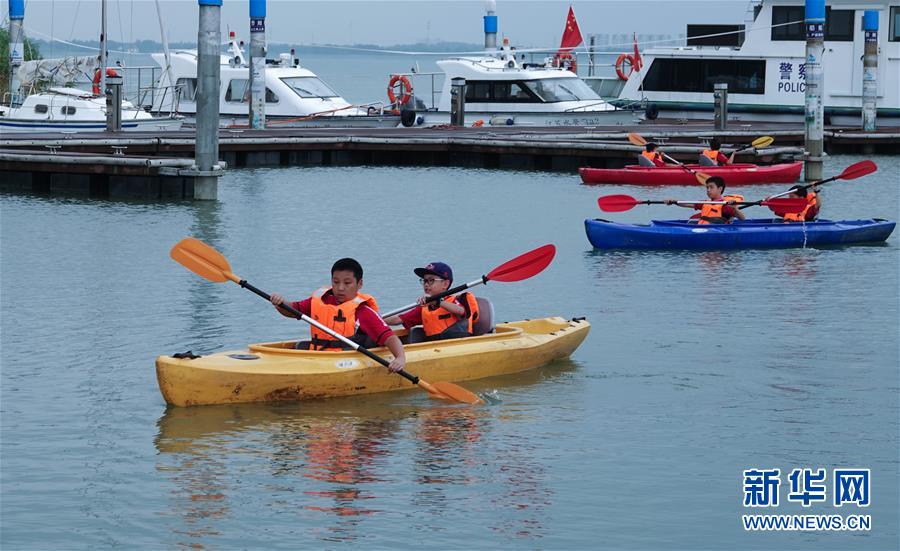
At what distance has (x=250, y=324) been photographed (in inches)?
585

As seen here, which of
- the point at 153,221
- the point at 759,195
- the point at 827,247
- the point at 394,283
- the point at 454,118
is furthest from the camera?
the point at 454,118

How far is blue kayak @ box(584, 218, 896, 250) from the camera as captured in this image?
64.5ft

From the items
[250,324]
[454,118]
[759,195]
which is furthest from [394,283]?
[454,118]

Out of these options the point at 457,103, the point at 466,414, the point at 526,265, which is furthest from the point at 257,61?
the point at 466,414

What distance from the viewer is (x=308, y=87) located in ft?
127

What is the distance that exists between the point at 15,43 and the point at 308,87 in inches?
297

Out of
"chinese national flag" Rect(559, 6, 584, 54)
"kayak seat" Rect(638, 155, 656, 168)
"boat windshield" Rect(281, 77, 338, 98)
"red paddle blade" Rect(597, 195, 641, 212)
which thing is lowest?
"red paddle blade" Rect(597, 195, 641, 212)

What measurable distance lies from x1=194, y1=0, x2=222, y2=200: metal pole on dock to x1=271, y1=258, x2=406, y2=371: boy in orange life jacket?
12547 millimetres

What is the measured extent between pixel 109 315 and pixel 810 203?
1035 cm

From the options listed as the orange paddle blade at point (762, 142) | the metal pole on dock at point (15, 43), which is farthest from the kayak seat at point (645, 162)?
the metal pole on dock at point (15, 43)

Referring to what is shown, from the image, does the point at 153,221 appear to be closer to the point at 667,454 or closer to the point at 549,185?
the point at 549,185

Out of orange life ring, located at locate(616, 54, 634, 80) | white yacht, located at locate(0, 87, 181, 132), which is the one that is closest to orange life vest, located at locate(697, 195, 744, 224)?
white yacht, located at locate(0, 87, 181, 132)

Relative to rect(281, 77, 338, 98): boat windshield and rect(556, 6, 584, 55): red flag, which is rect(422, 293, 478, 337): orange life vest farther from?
rect(556, 6, 584, 55): red flag

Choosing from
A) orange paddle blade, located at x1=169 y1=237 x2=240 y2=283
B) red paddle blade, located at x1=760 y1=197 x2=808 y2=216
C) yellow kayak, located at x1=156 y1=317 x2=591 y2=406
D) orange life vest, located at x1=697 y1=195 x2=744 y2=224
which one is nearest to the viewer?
yellow kayak, located at x1=156 y1=317 x2=591 y2=406
